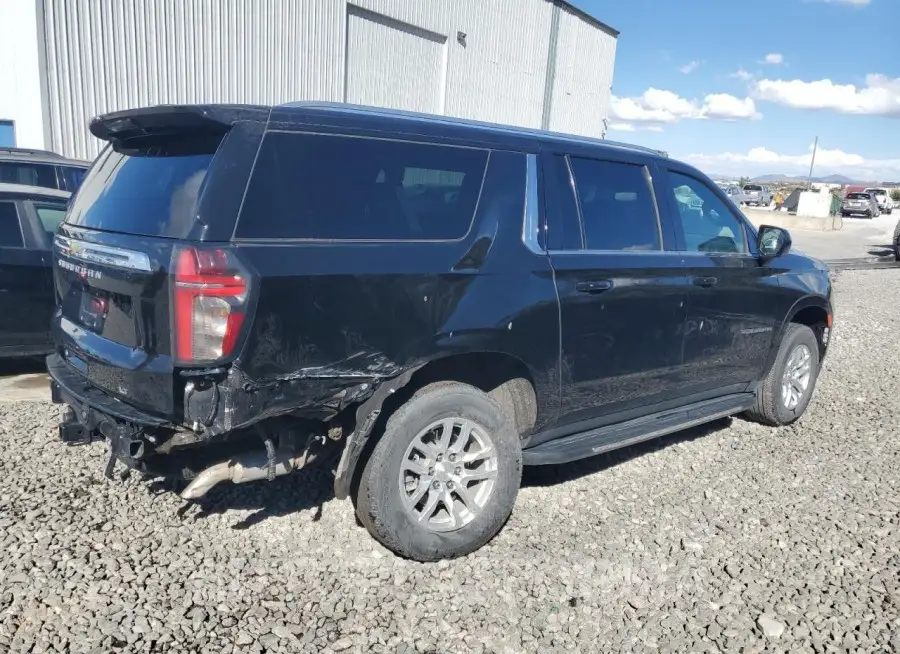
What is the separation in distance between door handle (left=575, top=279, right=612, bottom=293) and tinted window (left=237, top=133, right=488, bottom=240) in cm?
73

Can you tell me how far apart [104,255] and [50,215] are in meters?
3.62

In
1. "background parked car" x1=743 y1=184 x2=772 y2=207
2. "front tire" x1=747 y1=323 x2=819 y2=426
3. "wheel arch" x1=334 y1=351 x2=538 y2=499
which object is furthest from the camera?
"background parked car" x1=743 y1=184 x2=772 y2=207

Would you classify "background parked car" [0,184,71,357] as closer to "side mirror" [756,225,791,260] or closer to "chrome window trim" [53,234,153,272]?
"chrome window trim" [53,234,153,272]

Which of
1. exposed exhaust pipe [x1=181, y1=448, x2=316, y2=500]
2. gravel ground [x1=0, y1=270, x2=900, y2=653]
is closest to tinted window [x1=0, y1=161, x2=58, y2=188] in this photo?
gravel ground [x1=0, y1=270, x2=900, y2=653]

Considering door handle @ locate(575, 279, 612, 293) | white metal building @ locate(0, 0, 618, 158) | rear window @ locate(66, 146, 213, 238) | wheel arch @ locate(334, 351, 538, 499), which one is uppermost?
white metal building @ locate(0, 0, 618, 158)

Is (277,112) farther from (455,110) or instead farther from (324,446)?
(455,110)

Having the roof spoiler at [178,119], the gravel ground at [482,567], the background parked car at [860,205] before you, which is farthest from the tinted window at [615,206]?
the background parked car at [860,205]

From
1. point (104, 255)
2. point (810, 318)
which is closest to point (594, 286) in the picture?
point (104, 255)

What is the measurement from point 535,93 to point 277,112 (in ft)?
77.1

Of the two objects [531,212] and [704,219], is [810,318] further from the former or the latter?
[531,212]

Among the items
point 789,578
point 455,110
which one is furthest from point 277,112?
point 455,110

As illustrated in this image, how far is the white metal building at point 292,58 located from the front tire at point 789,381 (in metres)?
12.5

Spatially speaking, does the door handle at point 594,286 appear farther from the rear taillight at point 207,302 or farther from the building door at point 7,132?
the building door at point 7,132

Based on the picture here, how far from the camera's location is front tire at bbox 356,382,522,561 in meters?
3.20
